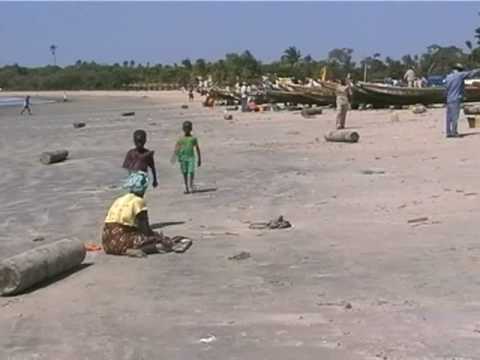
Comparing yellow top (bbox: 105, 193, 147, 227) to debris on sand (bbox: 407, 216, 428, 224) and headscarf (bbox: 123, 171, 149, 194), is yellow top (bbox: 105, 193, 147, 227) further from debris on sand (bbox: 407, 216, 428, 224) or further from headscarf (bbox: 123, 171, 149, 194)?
debris on sand (bbox: 407, 216, 428, 224)

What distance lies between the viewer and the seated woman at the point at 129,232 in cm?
986

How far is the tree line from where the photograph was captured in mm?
76250

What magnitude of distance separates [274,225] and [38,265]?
341 centimetres

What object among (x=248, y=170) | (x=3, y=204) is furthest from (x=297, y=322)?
(x=248, y=170)

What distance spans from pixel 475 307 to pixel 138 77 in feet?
482

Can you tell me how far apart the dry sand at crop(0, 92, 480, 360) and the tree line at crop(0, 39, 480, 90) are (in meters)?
36.0

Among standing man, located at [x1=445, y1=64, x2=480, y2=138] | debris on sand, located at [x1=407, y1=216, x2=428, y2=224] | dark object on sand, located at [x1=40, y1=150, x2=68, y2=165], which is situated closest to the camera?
debris on sand, located at [x1=407, y1=216, x2=428, y2=224]

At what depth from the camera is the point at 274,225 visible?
36.3ft

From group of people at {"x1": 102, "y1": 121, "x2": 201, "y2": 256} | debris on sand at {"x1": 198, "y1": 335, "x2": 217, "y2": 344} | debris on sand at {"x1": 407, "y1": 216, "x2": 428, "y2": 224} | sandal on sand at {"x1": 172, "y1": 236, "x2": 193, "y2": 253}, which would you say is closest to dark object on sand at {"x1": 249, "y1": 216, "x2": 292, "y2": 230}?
sandal on sand at {"x1": 172, "y1": 236, "x2": 193, "y2": 253}

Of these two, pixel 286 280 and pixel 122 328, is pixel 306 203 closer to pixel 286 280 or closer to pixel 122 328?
pixel 286 280

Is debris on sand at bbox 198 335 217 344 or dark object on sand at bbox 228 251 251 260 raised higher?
debris on sand at bbox 198 335 217 344

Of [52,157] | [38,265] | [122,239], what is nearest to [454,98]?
[52,157]

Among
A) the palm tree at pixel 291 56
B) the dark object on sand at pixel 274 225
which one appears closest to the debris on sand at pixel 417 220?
the dark object on sand at pixel 274 225

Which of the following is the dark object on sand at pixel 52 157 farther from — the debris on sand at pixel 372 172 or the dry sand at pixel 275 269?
the debris on sand at pixel 372 172
